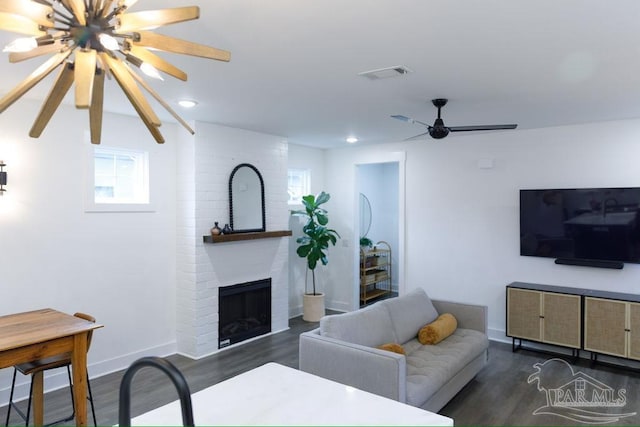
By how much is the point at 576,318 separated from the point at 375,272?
3457 millimetres

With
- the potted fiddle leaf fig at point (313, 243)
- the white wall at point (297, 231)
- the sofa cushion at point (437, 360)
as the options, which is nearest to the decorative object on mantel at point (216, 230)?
the potted fiddle leaf fig at point (313, 243)

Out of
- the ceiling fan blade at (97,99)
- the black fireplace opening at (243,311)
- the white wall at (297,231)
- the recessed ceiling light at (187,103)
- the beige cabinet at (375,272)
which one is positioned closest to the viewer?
the ceiling fan blade at (97,99)

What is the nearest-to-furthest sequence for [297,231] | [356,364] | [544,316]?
[356,364]
[544,316]
[297,231]

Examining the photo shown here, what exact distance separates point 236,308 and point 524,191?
3.53m

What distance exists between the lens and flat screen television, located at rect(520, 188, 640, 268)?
4312 millimetres

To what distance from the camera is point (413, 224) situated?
5848mm

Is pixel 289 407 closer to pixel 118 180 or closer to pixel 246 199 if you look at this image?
pixel 118 180

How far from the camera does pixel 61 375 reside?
378 centimetres

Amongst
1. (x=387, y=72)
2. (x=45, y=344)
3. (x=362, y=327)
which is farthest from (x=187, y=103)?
(x=362, y=327)

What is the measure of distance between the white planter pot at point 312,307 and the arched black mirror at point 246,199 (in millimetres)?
1377

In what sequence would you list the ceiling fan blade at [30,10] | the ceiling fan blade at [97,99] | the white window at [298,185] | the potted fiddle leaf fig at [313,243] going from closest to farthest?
the ceiling fan blade at [30,10] < the ceiling fan blade at [97,99] < the potted fiddle leaf fig at [313,243] < the white window at [298,185]

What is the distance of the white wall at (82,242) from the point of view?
355 centimetres

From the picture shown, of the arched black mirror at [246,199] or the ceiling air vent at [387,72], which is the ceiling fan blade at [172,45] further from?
the arched black mirror at [246,199]

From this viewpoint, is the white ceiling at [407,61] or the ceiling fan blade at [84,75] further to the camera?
the white ceiling at [407,61]
